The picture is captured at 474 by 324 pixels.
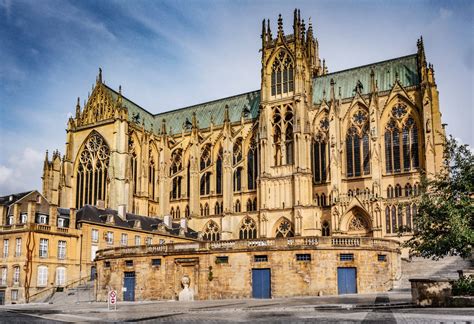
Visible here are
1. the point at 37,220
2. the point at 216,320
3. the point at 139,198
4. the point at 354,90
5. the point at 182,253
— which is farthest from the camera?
the point at 139,198

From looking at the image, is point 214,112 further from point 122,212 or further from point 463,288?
point 463,288

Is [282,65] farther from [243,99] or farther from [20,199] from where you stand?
[20,199]

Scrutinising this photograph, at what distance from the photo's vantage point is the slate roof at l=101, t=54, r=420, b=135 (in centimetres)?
6084

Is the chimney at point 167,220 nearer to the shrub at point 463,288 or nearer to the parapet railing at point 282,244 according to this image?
the parapet railing at point 282,244

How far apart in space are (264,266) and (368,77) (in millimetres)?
36521

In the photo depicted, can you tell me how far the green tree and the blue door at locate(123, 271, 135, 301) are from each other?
19917 mm

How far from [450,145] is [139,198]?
46803 millimetres

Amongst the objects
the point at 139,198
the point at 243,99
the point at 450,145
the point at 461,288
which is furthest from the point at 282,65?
the point at 461,288

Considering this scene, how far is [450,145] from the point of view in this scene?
2628 cm

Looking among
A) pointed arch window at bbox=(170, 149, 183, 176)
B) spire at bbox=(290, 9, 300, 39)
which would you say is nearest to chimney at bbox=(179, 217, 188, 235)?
pointed arch window at bbox=(170, 149, 183, 176)

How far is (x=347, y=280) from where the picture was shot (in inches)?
1323

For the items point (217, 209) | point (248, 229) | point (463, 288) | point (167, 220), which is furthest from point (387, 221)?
point (463, 288)

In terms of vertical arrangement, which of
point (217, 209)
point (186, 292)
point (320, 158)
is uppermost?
point (320, 158)

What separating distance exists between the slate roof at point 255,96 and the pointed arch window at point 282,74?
5.23 m
